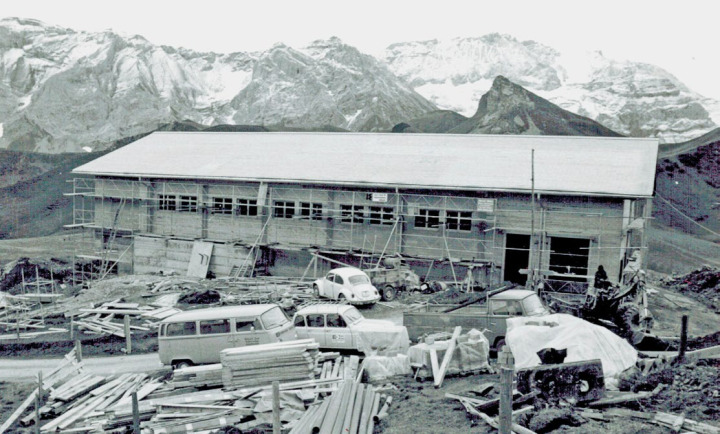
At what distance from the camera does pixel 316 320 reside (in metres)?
18.7

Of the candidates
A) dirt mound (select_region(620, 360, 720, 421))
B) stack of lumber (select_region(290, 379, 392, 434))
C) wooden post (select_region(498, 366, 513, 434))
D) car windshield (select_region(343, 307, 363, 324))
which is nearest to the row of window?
car windshield (select_region(343, 307, 363, 324))

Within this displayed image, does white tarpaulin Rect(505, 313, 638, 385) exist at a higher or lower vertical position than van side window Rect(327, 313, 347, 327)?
higher

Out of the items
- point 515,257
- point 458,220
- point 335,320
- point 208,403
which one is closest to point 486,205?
point 458,220

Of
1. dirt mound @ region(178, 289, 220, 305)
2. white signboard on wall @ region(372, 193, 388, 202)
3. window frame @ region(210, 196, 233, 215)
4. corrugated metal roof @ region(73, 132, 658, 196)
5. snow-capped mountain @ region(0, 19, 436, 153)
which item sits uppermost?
snow-capped mountain @ region(0, 19, 436, 153)

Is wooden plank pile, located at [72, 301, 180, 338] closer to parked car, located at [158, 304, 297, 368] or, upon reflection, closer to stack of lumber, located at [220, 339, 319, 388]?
parked car, located at [158, 304, 297, 368]

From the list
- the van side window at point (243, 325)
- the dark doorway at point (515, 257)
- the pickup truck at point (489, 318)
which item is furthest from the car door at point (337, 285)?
the van side window at point (243, 325)

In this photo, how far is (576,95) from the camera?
Result: 187 m

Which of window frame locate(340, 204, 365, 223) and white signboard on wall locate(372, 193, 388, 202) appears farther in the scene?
window frame locate(340, 204, 365, 223)

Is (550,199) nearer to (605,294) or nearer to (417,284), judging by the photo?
(417,284)

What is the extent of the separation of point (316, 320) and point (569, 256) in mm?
15065

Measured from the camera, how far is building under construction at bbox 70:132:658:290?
28.9 meters

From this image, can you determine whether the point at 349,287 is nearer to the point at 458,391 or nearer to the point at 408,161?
the point at 408,161

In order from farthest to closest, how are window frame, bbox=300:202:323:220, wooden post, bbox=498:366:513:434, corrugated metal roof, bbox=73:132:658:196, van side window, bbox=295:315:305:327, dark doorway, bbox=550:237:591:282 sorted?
1. window frame, bbox=300:202:323:220
2. corrugated metal roof, bbox=73:132:658:196
3. dark doorway, bbox=550:237:591:282
4. van side window, bbox=295:315:305:327
5. wooden post, bbox=498:366:513:434

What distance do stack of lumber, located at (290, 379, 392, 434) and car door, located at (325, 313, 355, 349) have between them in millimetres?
4093
